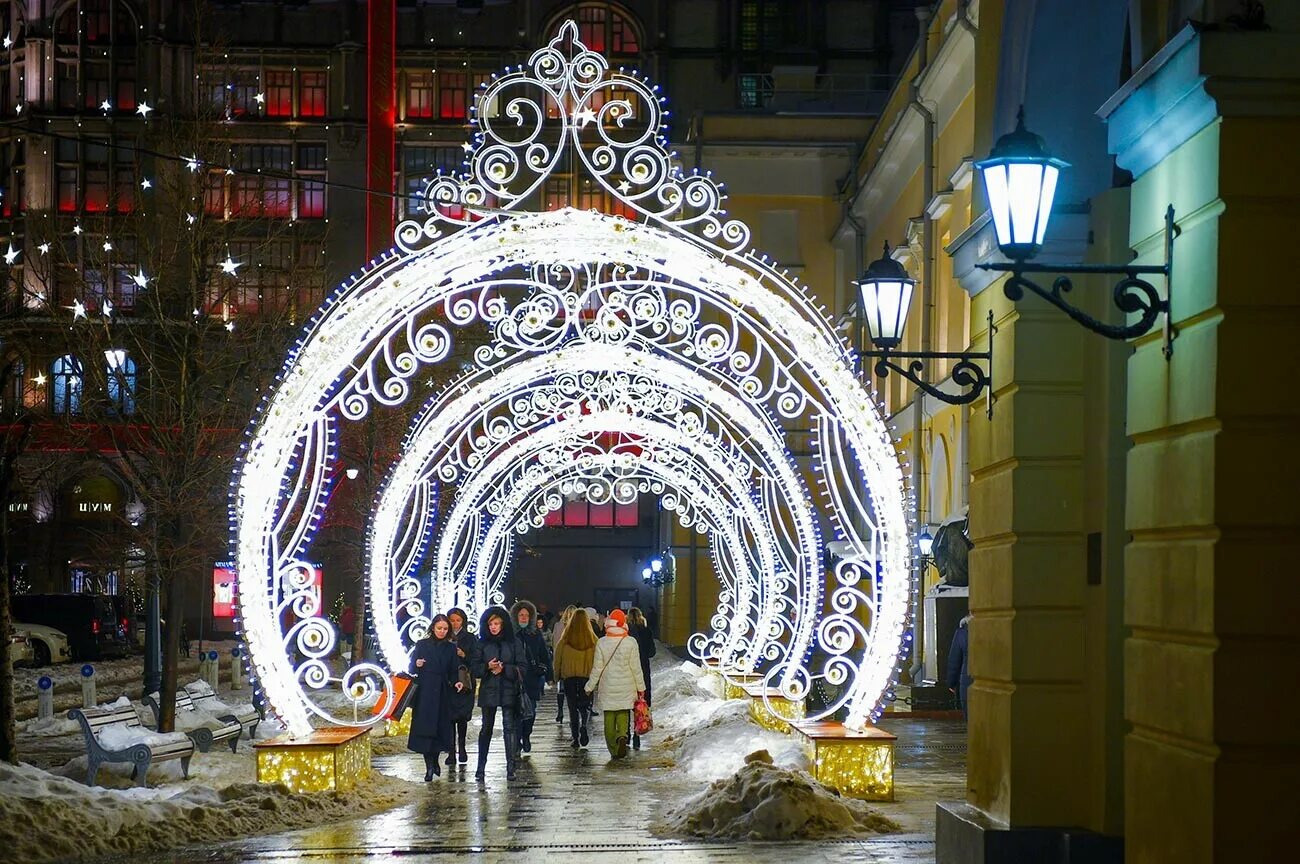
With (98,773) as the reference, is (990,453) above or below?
above

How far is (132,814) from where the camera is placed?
1293 centimetres

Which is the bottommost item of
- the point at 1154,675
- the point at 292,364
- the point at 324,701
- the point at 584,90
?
the point at 324,701

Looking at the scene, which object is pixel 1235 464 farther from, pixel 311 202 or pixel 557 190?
pixel 311 202

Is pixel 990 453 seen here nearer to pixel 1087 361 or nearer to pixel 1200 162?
pixel 1087 361

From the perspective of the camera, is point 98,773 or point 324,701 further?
point 324,701

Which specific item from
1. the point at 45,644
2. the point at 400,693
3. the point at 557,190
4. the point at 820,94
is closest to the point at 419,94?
the point at 557,190

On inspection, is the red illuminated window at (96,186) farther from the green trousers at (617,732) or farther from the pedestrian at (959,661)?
the green trousers at (617,732)

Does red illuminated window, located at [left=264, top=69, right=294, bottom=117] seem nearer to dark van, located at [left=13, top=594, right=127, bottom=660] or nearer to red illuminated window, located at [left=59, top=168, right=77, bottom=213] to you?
red illuminated window, located at [left=59, top=168, right=77, bottom=213]

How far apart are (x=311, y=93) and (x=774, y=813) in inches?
2176

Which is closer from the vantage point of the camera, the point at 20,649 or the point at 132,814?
the point at 132,814

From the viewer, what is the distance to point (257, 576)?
1477 cm

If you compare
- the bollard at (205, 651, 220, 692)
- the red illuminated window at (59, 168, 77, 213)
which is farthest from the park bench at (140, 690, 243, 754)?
the red illuminated window at (59, 168, 77, 213)

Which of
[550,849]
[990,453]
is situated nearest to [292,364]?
[550,849]

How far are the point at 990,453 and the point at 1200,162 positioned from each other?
11.9ft
